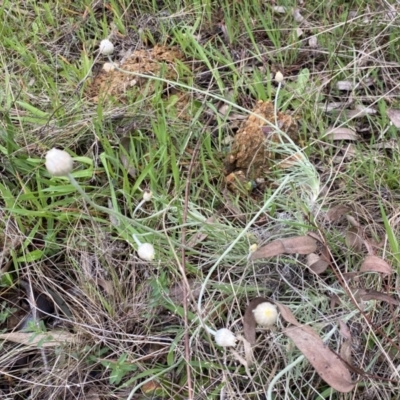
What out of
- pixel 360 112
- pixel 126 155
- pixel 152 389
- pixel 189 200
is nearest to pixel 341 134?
pixel 360 112

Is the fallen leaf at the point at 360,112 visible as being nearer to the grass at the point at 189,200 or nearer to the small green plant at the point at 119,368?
the grass at the point at 189,200

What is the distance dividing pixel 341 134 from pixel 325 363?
0.68m

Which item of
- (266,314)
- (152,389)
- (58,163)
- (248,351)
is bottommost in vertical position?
(152,389)

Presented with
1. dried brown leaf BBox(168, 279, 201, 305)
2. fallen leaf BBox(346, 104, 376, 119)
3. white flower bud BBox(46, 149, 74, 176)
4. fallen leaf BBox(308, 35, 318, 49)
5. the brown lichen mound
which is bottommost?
dried brown leaf BBox(168, 279, 201, 305)

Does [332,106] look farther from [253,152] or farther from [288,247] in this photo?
[288,247]

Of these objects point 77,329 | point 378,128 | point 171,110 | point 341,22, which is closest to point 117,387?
point 77,329

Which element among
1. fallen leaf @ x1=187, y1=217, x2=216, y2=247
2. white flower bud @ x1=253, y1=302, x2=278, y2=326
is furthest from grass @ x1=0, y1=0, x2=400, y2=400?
white flower bud @ x1=253, y1=302, x2=278, y2=326

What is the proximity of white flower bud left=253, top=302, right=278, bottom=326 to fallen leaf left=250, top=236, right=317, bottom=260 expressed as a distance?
0.15 meters

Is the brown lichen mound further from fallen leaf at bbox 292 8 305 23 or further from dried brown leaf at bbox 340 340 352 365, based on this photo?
dried brown leaf at bbox 340 340 352 365

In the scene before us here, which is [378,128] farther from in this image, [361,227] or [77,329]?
[77,329]

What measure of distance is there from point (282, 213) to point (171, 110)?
451 millimetres

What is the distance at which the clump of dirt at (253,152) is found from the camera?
134 cm

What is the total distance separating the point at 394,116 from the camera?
1374mm

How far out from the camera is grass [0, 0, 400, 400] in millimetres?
1076
